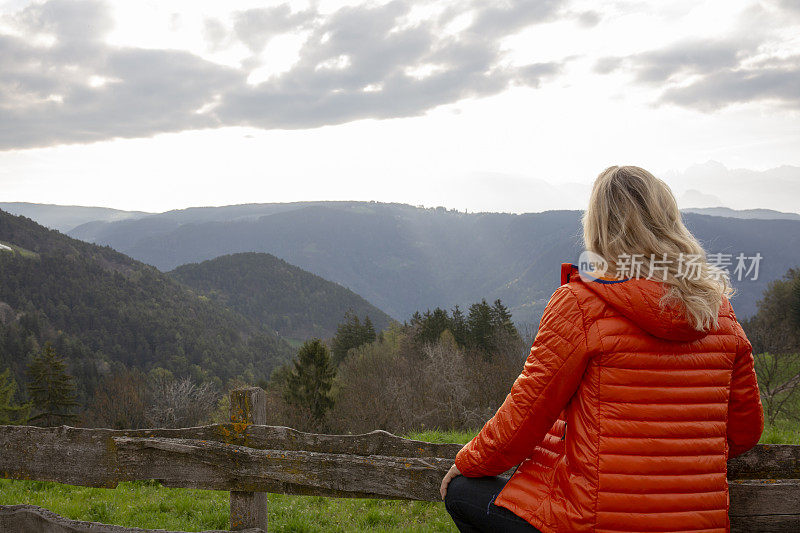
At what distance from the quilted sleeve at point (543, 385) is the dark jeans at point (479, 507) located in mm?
163

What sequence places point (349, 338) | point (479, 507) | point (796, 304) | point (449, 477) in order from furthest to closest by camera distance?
point (349, 338)
point (796, 304)
point (449, 477)
point (479, 507)

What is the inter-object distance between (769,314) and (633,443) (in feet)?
150

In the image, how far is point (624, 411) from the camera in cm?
202

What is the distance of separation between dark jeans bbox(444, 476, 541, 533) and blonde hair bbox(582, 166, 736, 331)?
102 centimetres

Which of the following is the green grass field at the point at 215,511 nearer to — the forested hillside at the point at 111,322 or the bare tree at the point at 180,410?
the bare tree at the point at 180,410

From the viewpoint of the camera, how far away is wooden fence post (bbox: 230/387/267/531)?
3.33m

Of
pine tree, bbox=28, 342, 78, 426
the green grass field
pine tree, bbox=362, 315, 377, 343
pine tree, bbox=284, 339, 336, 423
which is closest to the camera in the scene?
the green grass field

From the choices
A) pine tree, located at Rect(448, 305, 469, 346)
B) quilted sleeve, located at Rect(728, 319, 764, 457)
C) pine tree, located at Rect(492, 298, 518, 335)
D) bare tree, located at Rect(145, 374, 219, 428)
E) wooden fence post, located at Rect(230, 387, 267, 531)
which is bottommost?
bare tree, located at Rect(145, 374, 219, 428)

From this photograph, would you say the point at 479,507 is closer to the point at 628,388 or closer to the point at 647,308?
the point at 628,388

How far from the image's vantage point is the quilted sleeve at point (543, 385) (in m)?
2.06

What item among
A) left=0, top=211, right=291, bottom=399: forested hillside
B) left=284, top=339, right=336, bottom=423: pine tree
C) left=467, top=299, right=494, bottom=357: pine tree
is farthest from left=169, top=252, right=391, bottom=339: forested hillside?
left=284, top=339, right=336, bottom=423: pine tree

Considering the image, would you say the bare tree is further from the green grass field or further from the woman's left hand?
the woman's left hand

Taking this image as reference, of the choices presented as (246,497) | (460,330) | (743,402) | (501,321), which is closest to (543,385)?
(743,402)

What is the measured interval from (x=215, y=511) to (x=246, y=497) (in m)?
2.17
